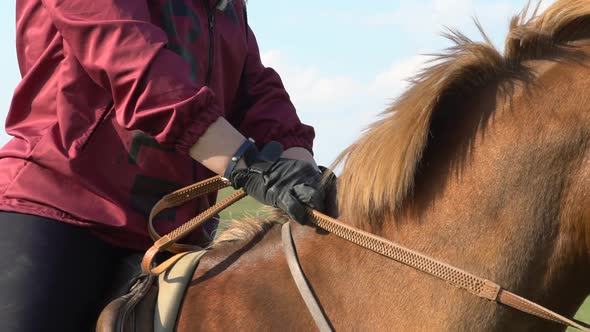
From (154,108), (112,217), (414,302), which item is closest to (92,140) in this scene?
(112,217)

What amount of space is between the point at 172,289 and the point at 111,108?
2.03 feet

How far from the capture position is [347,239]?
85.1 inches

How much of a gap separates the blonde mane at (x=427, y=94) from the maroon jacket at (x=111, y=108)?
0.49 meters

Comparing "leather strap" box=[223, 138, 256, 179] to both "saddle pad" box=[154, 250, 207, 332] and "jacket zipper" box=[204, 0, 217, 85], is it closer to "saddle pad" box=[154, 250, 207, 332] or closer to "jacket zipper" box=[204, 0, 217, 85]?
"saddle pad" box=[154, 250, 207, 332]

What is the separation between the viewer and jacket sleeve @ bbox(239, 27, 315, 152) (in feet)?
10.2

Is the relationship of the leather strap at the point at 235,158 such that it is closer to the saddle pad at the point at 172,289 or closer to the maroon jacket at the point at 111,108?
the maroon jacket at the point at 111,108

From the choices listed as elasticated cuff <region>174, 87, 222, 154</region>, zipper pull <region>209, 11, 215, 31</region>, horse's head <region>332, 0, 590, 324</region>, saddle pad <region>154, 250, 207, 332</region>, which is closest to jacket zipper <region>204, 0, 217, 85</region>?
zipper pull <region>209, 11, 215, 31</region>

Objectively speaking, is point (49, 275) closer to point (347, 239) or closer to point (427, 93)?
point (347, 239)

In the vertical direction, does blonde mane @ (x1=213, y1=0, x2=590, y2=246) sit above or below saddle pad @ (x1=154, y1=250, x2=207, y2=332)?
above

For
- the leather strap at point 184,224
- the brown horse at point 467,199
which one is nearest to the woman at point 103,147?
the leather strap at point 184,224

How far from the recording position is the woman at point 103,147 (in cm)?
226

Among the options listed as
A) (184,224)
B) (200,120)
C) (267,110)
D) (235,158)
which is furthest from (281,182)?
(267,110)

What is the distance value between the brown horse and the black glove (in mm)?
88

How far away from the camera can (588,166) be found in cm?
186
